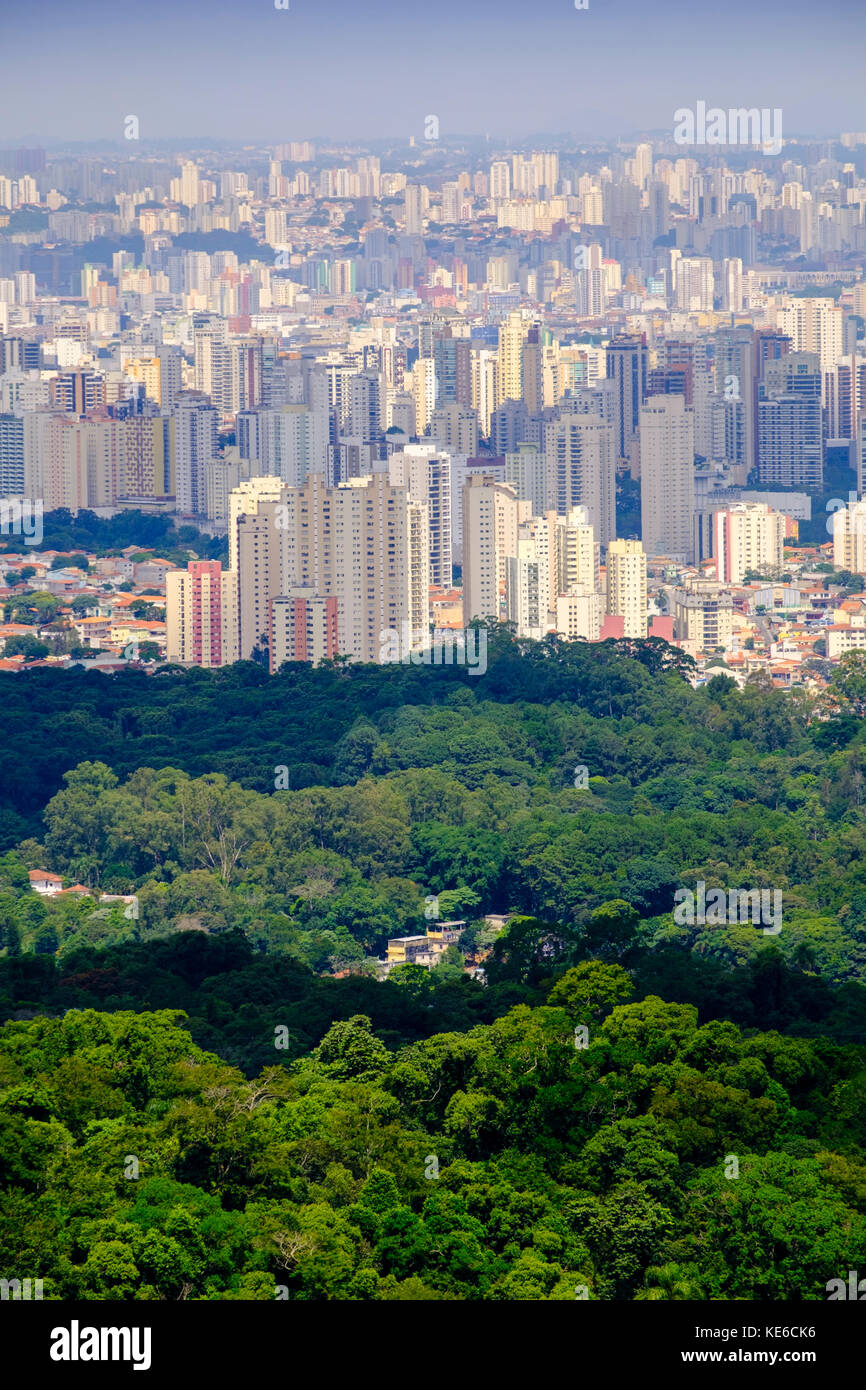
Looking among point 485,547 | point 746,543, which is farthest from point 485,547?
point 746,543

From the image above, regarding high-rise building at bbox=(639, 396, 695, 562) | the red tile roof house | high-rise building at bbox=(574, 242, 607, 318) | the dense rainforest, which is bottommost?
the red tile roof house

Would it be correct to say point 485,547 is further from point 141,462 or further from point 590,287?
point 590,287

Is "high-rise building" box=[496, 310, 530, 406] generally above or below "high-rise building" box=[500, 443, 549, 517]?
above

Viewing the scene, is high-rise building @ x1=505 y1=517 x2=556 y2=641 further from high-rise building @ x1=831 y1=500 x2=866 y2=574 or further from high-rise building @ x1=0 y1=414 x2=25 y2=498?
high-rise building @ x1=0 y1=414 x2=25 y2=498

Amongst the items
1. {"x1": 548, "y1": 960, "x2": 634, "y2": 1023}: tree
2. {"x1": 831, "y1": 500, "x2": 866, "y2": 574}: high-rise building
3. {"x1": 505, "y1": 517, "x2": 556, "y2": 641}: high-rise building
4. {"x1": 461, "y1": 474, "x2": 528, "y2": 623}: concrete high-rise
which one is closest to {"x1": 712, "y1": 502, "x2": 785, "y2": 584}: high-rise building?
{"x1": 831, "y1": 500, "x2": 866, "y2": 574}: high-rise building

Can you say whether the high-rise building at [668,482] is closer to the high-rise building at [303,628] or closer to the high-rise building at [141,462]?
the high-rise building at [141,462]

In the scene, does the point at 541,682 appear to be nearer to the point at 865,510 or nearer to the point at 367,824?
the point at 367,824
